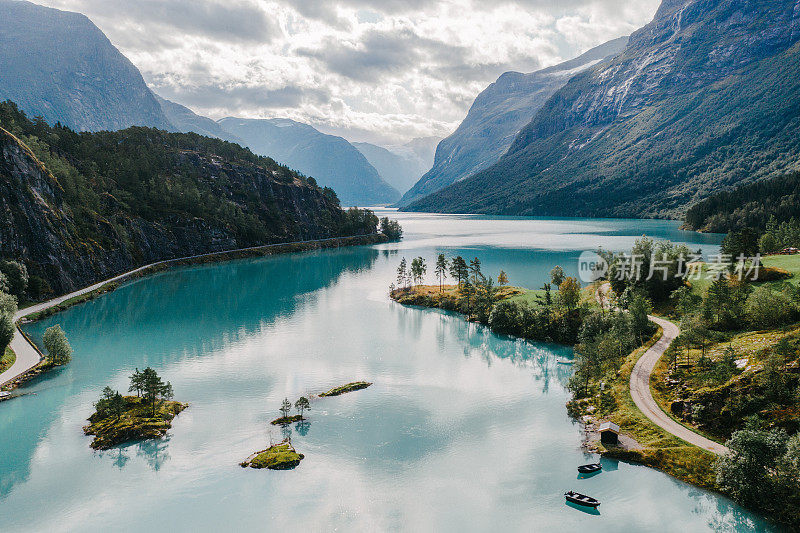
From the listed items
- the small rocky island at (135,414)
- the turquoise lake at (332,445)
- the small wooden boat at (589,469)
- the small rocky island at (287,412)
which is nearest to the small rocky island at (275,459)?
the turquoise lake at (332,445)

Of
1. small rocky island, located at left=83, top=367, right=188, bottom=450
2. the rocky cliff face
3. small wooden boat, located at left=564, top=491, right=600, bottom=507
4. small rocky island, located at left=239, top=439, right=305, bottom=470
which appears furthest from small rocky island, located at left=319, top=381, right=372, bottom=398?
the rocky cliff face

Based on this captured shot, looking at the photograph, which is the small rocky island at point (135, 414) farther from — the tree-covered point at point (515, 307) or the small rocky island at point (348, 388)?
the tree-covered point at point (515, 307)

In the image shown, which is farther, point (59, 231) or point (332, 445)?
Answer: point (59, 231)

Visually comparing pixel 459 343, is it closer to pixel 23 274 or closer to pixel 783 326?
pixel 783 326

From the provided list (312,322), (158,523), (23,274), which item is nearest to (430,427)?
(158,523)

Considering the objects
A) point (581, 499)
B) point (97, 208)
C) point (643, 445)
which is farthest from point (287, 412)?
point (97, 208)

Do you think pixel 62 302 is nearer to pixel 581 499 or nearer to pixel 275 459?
pixel 275 459

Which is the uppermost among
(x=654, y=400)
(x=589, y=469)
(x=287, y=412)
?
(x=654, y=400)
